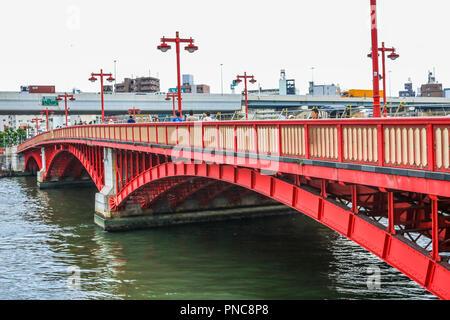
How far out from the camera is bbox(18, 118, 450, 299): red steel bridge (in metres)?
11.8

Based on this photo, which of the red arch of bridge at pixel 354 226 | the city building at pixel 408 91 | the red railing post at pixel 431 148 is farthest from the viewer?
the city building at pixel 408 91

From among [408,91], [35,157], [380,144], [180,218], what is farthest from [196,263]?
[408,91]

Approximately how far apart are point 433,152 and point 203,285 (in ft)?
46.6

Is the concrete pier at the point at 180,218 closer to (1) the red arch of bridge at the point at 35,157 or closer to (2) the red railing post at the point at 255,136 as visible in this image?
(2) the red railing post at the point at 255,136

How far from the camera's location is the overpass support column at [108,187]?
37.2m

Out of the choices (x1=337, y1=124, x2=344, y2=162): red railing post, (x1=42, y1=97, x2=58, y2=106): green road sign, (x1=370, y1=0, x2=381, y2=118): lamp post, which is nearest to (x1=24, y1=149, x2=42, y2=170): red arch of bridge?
(x1=42, y1=97, x2=58, y2=106): green road sign

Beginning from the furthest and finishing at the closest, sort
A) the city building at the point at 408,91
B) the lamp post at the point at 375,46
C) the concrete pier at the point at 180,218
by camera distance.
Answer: the city building at the point at 408,91 → the concrete pier at the point at 180,218 → the lamp post at the point at 375,46

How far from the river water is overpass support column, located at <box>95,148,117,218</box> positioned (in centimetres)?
139

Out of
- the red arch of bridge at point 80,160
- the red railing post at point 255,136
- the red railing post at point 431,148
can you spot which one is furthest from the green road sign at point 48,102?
the red railing post at point 431,148

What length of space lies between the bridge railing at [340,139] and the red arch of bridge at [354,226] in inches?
41.7

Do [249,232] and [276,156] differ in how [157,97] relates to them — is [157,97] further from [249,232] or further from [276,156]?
[276,156]

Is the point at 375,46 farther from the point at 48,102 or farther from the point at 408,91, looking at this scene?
the point at 408,91

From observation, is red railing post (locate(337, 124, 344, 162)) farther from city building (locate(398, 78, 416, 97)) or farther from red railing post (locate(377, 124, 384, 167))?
city building (locate(398, 78, 416, 97))

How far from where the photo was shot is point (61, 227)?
1513 inches
